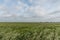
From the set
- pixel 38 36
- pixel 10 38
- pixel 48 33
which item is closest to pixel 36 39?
pixel 38 36

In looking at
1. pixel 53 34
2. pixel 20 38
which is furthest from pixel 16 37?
pixel 53 34

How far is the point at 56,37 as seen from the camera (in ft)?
96.6

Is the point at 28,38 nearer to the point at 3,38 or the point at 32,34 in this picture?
the point at 32,34

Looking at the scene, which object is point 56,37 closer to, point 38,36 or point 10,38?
point 38,36

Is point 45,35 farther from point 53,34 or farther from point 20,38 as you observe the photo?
point 20,38

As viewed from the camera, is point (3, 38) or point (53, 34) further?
point (53, 34)

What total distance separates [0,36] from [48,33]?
10.8 meters

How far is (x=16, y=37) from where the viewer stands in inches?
1142

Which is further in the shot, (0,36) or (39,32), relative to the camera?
(39,32)

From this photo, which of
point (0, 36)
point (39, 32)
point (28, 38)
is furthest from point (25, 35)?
point (0, 36)

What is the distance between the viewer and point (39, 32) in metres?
31.6

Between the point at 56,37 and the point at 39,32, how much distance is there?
169 inches

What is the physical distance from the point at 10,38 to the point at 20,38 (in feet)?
8.07

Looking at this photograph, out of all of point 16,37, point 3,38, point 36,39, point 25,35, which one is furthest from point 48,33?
point 3,38
